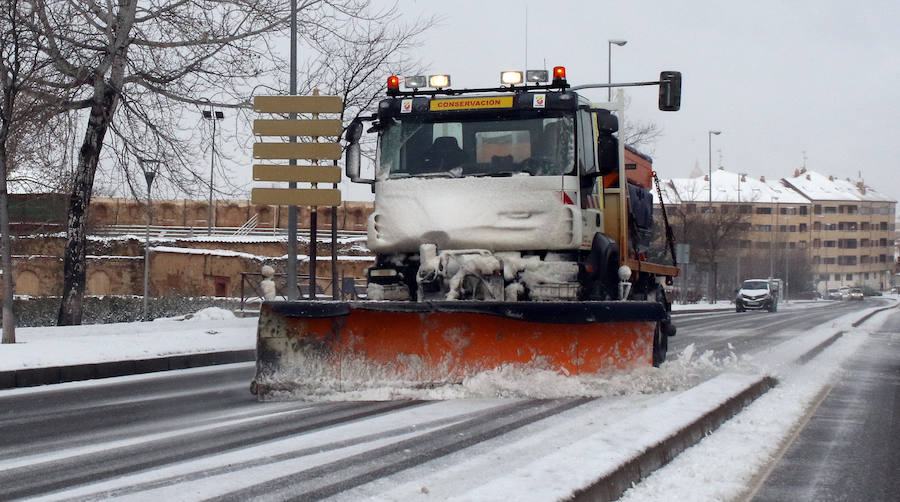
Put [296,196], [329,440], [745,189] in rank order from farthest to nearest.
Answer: [745,189], [296,196], [329,440]

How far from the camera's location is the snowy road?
5.35 meters

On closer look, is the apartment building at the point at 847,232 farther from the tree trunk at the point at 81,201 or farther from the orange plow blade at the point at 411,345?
the orange plow blade at the point at 411,345

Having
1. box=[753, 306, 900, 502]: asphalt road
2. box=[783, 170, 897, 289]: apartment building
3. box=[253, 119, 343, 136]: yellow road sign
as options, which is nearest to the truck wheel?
box=[753, 306, 900, 502]: asphalt road

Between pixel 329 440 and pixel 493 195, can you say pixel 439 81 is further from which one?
pixel 329 440

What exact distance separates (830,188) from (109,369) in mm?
153420

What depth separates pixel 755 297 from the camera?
5041cm

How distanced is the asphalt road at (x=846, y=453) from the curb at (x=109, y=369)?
8140 mm

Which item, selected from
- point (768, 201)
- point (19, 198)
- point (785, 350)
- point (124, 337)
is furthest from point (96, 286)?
point (768, 201)

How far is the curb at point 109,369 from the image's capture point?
11.3 metres

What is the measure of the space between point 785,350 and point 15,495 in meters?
14.1

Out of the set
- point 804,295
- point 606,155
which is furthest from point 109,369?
point 804,295

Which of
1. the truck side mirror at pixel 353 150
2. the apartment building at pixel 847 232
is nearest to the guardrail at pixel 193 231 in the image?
the truck side mirror at pixel 353 150

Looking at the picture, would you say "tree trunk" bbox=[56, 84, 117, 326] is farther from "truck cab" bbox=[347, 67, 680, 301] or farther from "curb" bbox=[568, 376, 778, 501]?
"curb" bbox=[568, 376, 778, 501]

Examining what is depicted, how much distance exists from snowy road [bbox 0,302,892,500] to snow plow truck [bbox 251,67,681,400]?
0.33 meters
